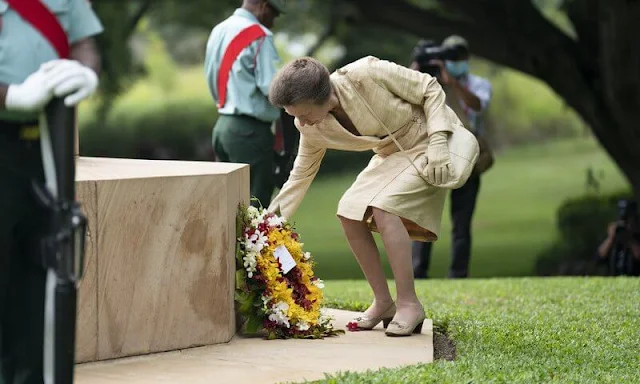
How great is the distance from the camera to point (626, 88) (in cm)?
1354

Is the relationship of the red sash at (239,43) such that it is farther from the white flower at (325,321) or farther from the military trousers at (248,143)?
the white flower at (325,321)

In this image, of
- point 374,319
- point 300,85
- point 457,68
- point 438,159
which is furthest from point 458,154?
point 457,68

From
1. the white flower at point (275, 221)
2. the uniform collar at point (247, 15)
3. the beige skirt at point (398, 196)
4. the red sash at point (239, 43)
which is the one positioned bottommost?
the white flower at point (275, 221)

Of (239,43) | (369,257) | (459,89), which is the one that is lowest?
(369,257)

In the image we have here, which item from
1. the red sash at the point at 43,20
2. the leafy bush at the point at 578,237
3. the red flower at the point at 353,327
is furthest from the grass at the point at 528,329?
the leafy bush at the point at 578,237

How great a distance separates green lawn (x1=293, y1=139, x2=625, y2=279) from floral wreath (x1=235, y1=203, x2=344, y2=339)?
9.91m

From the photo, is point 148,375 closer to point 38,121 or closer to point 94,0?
point 38,121

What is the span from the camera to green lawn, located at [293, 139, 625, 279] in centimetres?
1809

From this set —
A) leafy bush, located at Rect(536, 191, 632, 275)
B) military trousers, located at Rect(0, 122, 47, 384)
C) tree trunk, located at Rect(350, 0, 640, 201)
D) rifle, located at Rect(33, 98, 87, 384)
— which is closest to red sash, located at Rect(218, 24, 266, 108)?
military trousers, located at Rect(0, 122, 47, 384)

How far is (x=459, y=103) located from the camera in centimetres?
1014

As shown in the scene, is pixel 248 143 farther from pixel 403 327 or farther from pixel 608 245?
pixel 608 245

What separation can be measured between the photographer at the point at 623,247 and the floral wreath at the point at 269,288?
606 cm

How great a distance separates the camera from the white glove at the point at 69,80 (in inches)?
153

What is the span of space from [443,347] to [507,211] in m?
20.3
